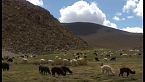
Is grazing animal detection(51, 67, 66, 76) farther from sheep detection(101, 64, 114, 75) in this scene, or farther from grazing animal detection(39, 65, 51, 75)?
sheep detection(101, 64, 114, 75)

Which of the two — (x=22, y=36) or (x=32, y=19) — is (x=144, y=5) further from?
(x=32, y=19)

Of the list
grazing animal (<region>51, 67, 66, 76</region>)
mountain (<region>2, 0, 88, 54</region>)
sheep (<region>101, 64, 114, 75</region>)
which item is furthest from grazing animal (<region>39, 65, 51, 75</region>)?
mountain (<region>2, 0, 88, 54</region>)

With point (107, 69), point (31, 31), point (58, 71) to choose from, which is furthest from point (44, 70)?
point (31, 31)

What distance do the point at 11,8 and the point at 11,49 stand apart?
41.2 metres

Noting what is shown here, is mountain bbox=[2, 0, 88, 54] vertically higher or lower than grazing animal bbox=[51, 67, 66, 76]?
higher

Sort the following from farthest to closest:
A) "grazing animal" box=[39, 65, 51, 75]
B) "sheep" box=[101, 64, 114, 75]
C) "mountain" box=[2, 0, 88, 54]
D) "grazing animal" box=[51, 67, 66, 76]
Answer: "mountain" box=[2, 0, 88, 54], "grazing animal" box=[39, 65, 51, 75], "sheep" box=[101, 64, 114, 75], "grazing animal" box=[51, 67, 66, 76]

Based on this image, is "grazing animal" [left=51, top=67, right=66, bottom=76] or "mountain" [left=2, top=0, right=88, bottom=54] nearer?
"grazing animal" [left=51, top=67, right=66, bottom=76]

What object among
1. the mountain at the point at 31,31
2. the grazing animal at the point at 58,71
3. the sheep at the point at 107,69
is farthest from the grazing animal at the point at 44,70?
the mountain at the point at 31,31

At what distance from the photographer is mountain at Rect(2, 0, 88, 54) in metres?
134

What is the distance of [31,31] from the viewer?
14988cm

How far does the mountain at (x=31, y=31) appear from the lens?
440 ft

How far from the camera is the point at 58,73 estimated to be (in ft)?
119

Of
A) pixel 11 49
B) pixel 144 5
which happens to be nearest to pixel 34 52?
pixel 11 49

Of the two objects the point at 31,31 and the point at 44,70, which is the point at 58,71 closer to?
the point at 44,70
